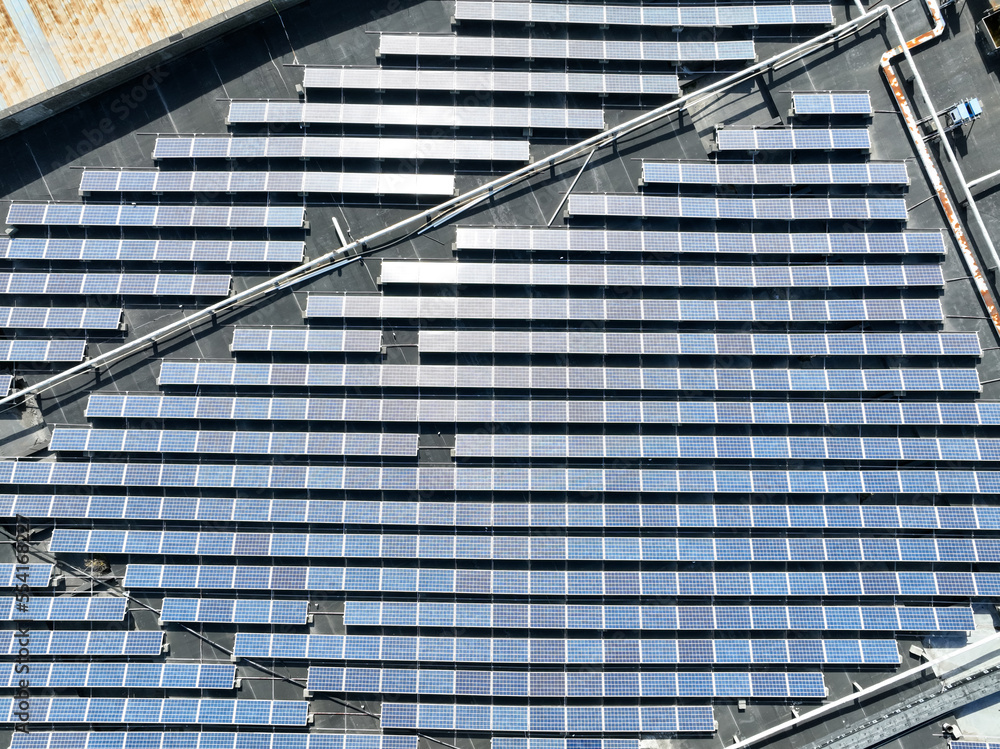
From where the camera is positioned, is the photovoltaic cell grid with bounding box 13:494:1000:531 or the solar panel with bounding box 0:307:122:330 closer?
the photovoltaic cell grid with bounding box 13:494:1000:531

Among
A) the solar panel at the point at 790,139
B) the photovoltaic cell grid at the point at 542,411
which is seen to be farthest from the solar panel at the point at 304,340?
the solar panel at the point at 790,139

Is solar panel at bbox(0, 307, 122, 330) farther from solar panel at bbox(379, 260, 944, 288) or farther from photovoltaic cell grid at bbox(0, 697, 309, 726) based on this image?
photovoltaic cell grid at bbox(0, 697, 309, 726)

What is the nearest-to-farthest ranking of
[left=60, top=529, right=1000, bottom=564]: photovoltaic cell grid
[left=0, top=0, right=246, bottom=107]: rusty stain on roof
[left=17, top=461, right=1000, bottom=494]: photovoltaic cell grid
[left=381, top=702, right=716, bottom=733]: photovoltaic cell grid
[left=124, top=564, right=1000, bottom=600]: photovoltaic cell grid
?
[left=381, top=702, right=716, bottom=733]: photovoltaic cell grid < [left=0, top=0, right=246, bottom=107]: rusty stain on roof < [left=124, top=564, right=1000, bottom=600]: photovoltaic cell grid < [left=60, top=529, right=1000, bottom=564]: photovoltaic cell grid < [left=17, top=461, right=1000, bottom=494]: photovoltaic cell grid

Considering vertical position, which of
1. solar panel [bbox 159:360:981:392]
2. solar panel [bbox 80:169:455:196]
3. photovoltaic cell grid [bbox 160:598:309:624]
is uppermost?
solar panel [bbox 80:169:455:196]

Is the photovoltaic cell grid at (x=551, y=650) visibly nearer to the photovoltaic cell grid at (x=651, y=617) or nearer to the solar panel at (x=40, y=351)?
the photovoltaic cell grid at (x=651, y=617)

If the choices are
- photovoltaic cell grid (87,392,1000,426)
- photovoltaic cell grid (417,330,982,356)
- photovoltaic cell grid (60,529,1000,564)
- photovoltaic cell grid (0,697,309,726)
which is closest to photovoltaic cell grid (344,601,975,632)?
photovoltaic cell grid (60,529,1000,564)

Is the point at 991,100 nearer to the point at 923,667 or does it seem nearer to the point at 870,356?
the point at 870,356

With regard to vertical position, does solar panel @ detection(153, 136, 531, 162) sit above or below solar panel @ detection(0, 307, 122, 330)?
above
